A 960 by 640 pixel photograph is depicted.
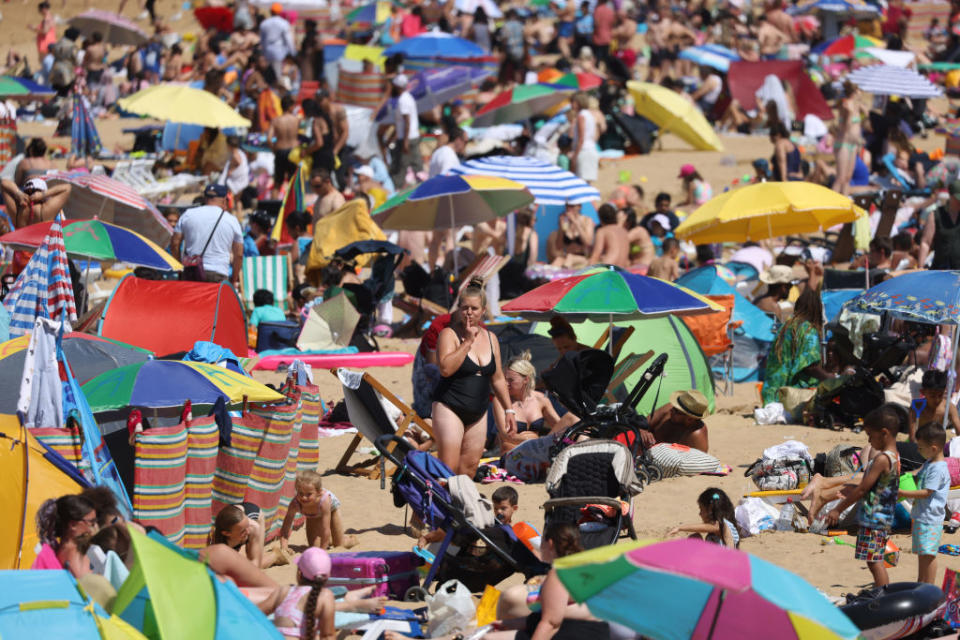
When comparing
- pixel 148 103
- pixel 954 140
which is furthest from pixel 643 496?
pixel 954 140

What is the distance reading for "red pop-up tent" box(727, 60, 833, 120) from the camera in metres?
21.4

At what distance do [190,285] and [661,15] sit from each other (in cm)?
2097

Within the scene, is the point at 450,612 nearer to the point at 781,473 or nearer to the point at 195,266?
the point at 781,473

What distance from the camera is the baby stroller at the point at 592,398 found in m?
7.81

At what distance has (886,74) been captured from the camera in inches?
738

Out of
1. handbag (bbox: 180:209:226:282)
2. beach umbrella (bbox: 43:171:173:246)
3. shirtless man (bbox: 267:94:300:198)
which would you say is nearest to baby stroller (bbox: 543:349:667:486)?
handbag (bbox: 180:209:226:282)

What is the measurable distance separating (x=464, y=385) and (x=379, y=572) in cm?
133

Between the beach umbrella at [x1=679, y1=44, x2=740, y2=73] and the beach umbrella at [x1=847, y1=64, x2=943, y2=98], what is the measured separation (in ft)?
14.7

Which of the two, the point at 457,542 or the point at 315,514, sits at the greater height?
the point at 457,542

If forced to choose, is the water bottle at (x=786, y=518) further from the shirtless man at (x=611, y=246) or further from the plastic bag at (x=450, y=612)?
the shirtless man at (x=611, y=246)

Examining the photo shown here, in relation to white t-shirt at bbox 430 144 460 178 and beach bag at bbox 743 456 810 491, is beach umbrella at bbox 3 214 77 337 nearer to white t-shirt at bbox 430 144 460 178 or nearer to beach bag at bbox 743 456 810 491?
beach bag at bbox 743 456 810 491

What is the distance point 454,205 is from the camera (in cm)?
1258

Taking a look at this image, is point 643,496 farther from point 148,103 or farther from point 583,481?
point 148,103

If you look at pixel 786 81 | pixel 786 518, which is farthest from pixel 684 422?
pixel 786 81
